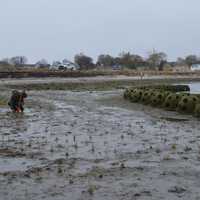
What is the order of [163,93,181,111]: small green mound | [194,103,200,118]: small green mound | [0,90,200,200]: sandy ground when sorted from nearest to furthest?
1. [0,90,200,200]: sandy ground
2. [194,103,200,118]: small green mound
3. [163,93,181,111]: small green mound

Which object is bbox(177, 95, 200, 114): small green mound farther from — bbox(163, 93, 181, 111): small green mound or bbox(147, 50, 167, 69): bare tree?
bbox(147, 50, 167, 69): bare tree

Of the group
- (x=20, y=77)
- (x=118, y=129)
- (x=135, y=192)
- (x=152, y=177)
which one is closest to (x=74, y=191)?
(x=135, y=192)

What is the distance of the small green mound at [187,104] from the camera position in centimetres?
2580

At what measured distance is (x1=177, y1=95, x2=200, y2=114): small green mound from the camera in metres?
25.8

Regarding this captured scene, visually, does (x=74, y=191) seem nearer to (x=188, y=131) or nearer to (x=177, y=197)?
(x=177, y=197)

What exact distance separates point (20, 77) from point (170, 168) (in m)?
77.7

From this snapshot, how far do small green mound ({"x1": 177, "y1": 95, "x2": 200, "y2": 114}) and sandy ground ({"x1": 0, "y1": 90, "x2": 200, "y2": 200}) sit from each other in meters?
3.97

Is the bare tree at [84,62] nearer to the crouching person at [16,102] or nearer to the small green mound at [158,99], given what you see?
the small green mound at [158,99]

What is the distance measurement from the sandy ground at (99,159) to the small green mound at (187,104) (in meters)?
3.97

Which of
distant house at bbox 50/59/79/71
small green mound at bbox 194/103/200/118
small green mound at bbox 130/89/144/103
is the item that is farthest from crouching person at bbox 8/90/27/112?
distant house at bbox 50/59/79/71

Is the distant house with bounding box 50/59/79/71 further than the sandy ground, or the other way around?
the distant house with bounding box 50/59/79/71

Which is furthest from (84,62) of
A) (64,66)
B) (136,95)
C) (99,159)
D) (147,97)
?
(99,159)

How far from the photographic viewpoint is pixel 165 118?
23.5 meters

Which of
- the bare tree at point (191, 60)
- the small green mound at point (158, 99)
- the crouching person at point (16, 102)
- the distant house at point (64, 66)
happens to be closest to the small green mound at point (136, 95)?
the small green mound at point (158, 99)
